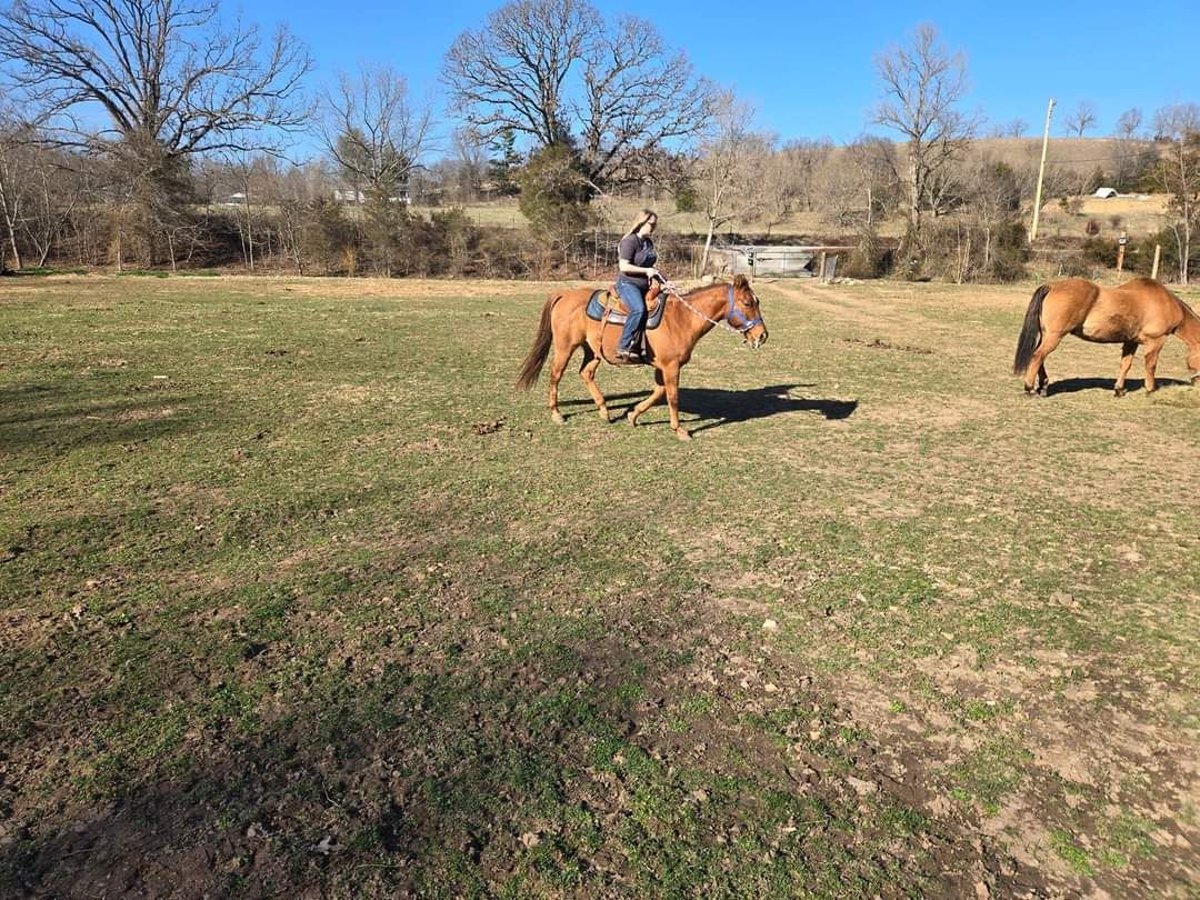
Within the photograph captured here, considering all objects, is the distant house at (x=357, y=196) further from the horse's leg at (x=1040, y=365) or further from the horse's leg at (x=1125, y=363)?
the horse's leg at (x=1125, y=363)

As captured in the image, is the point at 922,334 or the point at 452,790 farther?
the point at 922,334

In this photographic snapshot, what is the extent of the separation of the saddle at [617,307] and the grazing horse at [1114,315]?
18.9 ft

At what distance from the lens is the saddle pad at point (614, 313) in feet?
26.0

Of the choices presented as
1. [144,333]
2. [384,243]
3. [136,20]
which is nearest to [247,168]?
[136,20]

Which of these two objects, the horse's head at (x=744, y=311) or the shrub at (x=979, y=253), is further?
the shrub at (x=979, y=253)

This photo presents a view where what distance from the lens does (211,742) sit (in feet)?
10.4

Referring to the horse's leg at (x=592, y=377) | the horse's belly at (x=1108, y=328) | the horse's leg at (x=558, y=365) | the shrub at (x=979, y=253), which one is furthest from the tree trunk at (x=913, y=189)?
the horse's leg at (x=558, y=365)

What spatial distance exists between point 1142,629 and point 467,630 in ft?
13.4

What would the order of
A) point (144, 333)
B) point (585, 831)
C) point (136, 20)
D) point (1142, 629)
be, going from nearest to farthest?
point (585, 831)
point (1142, 629)
point (144, 333)
point (136, 20)

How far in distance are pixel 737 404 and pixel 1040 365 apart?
4.66m

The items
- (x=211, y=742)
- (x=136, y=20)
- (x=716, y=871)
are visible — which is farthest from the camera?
(x=136, y=20)

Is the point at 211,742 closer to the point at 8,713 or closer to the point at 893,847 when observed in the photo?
the point at 8,713

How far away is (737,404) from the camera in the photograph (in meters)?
9.83

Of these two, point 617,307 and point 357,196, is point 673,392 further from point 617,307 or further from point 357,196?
point 357,196
